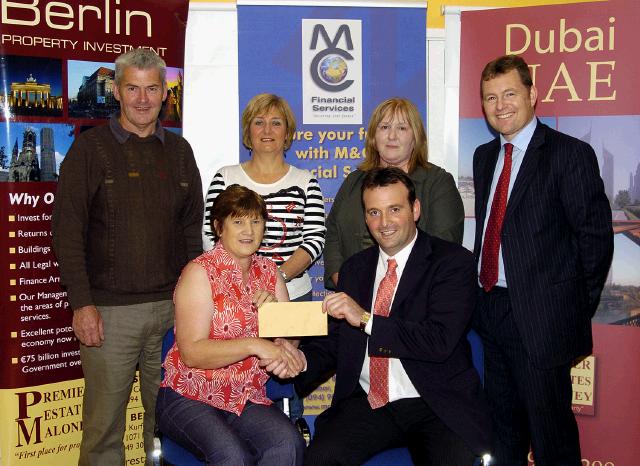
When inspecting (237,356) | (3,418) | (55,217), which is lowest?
(3,418)

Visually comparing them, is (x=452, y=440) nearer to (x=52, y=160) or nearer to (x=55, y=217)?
(x=55, y=217)

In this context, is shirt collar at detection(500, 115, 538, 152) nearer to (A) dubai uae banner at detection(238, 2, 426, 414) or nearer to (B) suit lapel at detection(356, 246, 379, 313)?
(B) suit lapel at detection(356, 246, 379, 313)

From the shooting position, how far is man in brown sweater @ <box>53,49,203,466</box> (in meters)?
3.40

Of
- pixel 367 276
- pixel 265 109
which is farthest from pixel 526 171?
pixel 265 109

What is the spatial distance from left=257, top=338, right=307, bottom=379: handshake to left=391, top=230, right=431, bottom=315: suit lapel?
1.57 ft

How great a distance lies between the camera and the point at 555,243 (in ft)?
10.6

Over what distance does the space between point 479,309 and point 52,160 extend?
256 cm

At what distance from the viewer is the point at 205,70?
461cm

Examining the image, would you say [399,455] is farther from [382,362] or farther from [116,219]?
[116,219]

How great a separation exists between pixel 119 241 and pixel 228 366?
1.00 m

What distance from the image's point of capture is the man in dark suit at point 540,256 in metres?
3.20

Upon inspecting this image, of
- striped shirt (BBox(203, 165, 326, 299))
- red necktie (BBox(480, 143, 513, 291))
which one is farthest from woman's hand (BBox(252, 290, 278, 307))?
red necktie (BBox(480, 143, 513, 291))

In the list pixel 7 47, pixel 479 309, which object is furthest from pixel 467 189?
pixel 7 47

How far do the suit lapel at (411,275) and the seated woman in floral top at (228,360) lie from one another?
53 centimetres
